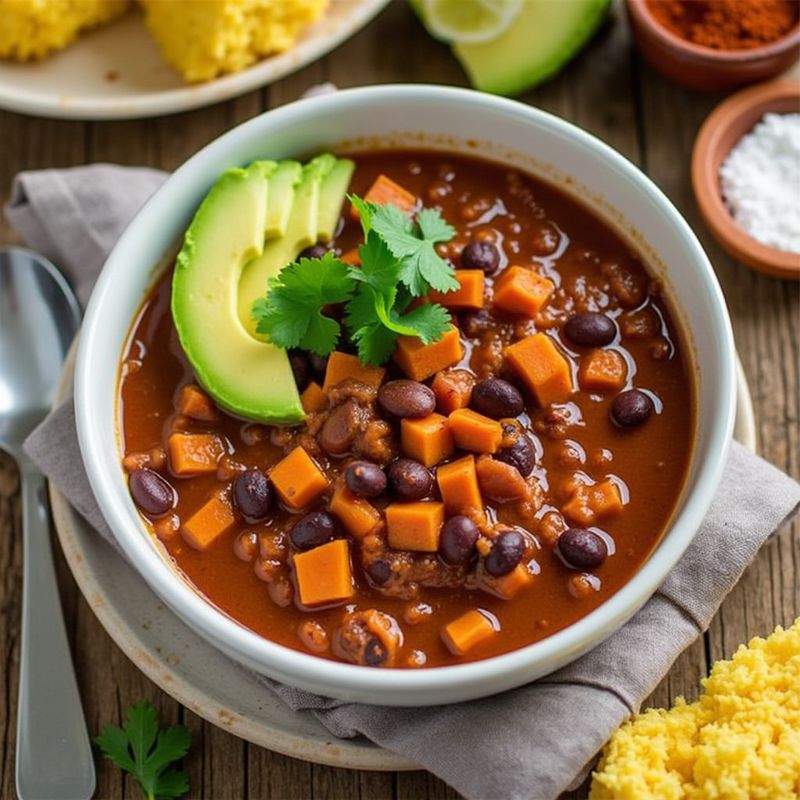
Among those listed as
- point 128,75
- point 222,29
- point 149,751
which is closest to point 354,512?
point 149,751

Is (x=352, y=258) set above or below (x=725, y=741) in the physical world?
above

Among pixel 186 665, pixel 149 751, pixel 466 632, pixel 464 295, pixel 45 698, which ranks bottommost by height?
pixel 149 751

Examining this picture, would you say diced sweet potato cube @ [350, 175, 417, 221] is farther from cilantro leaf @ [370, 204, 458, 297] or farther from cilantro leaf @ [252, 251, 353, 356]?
cilantro leaf @ [252, 251, 353, 356]

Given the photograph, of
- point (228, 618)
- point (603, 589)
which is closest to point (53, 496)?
point (228, 618)

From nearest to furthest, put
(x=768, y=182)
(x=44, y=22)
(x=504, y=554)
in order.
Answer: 1. (x=504, y=554)
2. (x=768, y=182)
3. (x=44, y=22)

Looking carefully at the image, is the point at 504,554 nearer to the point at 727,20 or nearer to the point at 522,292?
the point at 522,292

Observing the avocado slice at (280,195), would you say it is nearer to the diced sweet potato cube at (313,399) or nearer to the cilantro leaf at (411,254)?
the cilantro leaf at (411,254)

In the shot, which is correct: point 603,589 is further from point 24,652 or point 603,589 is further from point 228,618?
point 24,652

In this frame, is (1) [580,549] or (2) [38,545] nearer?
(1) [580,549]
